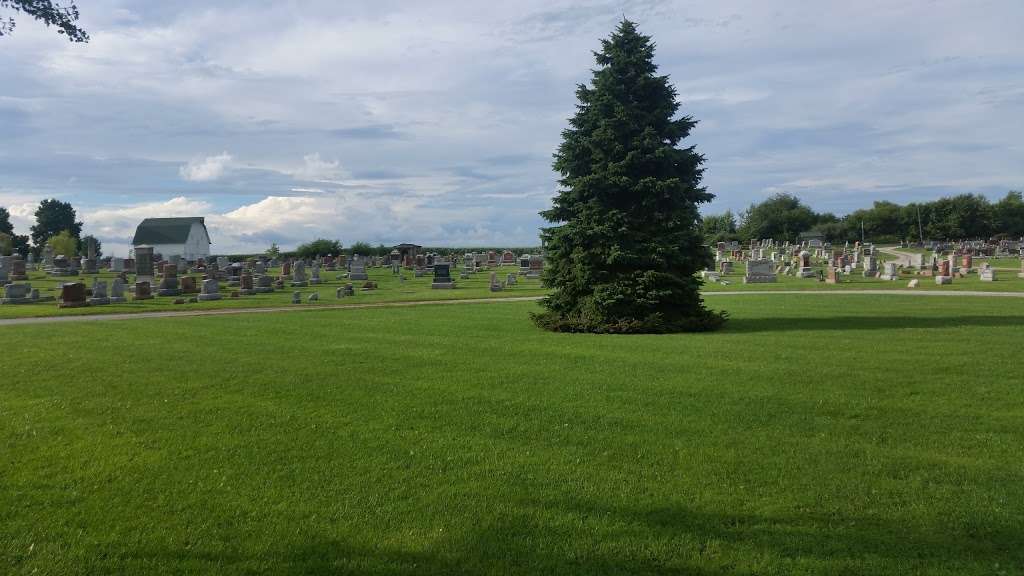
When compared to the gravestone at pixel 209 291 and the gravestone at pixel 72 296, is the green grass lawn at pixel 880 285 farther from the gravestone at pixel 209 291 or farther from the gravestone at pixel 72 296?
the gravestone at pixel 72 296

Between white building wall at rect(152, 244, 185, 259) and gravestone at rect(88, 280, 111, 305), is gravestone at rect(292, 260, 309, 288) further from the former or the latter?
white building wall at rect(152, 244, 185, 259)

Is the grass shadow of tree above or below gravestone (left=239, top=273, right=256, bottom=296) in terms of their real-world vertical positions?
below

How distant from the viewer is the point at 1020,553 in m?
4.64

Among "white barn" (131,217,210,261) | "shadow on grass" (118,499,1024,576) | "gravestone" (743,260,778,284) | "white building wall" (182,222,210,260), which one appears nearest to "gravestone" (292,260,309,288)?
"gravestone" (743,260,778,284)

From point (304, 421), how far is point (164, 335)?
9.98m

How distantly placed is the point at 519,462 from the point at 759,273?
32362 mm

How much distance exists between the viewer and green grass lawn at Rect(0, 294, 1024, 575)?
4789 mm

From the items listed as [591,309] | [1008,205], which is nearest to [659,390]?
[591,309]

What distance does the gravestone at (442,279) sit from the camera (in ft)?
116

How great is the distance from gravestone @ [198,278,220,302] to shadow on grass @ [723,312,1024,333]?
21039 millimetres

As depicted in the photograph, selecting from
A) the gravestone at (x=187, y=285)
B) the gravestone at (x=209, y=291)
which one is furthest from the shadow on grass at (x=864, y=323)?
the gravestone at (x=187, y=285)

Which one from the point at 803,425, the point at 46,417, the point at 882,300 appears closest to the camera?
the point at 803,425

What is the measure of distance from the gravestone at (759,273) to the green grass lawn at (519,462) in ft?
77.4

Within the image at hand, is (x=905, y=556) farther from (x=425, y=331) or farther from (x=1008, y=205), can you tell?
(x=1008, y=205)
